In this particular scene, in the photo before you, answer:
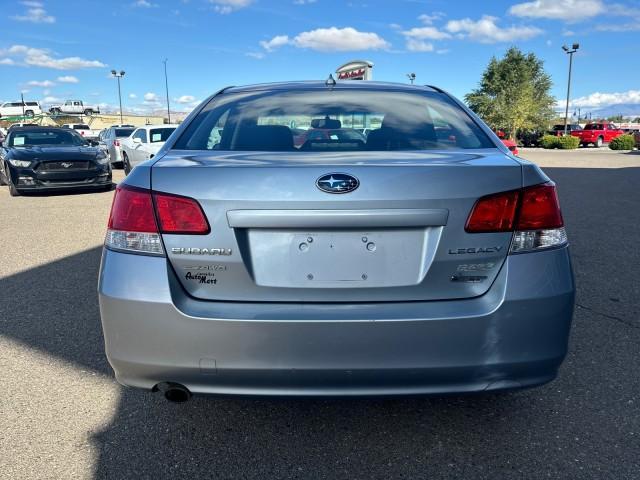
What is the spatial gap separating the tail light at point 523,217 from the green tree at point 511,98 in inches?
2062

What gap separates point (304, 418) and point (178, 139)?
148cm

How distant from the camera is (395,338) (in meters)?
2.03

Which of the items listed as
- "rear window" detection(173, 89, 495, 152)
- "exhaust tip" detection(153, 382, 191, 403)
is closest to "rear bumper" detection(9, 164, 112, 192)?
"rear window" detection(173, 89, 495, 152)

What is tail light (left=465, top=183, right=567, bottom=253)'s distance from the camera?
6.79 ft

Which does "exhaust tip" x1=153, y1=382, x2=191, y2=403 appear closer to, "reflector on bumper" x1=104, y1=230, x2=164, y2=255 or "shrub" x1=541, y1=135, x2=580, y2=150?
"reflector on bumper" x1=104, y1=230, x2=164, y2=255

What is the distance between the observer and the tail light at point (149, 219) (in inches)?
81.6

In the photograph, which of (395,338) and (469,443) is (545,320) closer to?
(395,338)

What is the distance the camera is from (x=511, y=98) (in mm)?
54281

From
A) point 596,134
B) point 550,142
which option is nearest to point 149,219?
point 550,142

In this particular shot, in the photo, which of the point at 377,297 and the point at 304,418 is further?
the point at 304,418

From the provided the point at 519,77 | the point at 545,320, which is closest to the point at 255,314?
the point at 545,320

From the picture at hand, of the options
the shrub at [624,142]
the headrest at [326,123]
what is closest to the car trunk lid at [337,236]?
the headrest at [326,123]

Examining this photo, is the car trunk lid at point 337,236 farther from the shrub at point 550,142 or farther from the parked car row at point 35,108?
the parked car row at point 35,108

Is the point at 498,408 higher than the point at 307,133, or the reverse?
the point at 307,133
